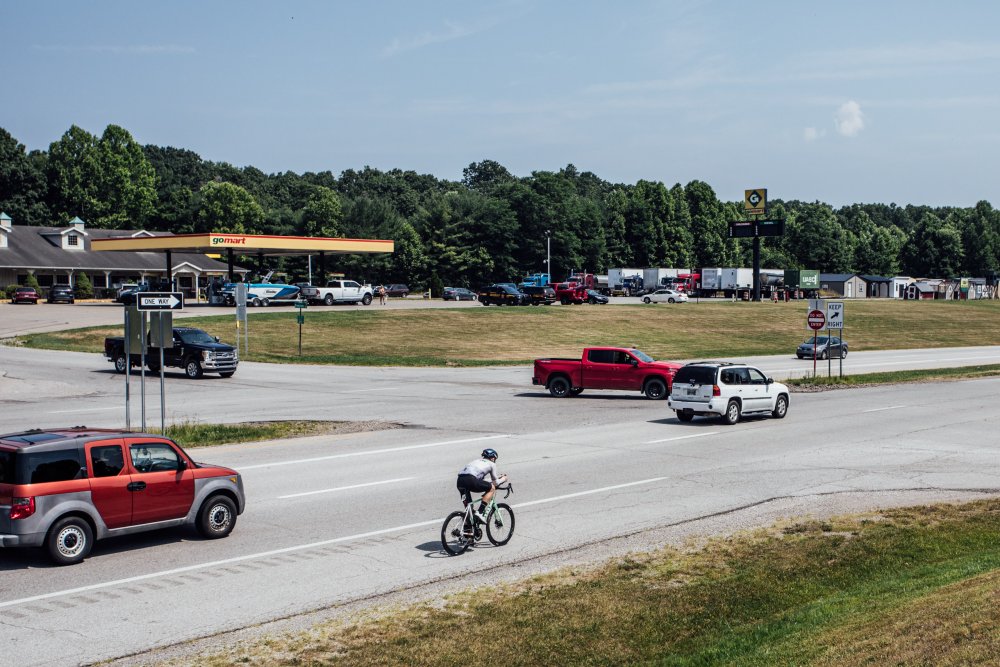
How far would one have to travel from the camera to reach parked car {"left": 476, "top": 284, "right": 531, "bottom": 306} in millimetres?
85938

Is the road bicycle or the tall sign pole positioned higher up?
the tall sign pole

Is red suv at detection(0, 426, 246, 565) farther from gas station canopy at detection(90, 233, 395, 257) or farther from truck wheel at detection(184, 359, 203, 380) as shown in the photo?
gas station canopy at detection(90, 233, 395, 257)

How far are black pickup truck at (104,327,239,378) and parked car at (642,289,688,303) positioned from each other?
6506 centimetres

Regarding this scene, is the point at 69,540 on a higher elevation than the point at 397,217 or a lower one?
lower

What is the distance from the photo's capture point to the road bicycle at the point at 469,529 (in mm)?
14359

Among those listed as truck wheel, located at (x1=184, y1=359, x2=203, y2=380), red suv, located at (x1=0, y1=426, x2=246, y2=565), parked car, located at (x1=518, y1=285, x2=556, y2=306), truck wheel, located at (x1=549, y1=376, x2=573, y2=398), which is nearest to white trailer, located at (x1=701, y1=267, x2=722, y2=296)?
parked car, located at (x1=518, y1=285, x2=556, y2=306)

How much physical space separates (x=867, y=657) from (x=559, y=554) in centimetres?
635

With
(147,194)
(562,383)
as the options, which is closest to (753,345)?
(562,383)

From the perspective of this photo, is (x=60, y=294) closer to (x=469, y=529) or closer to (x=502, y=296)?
(x=502, y=296)

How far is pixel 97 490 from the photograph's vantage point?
13.6m

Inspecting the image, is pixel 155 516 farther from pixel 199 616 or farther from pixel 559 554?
pixel 559 554

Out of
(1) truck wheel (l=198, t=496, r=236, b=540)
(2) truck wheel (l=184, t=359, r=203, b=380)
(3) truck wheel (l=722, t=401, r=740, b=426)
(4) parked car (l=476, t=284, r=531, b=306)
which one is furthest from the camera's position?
(4) parked car (l=476, t=284, r=531, b=306)

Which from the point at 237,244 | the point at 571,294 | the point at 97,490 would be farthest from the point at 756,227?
the point at 97,490

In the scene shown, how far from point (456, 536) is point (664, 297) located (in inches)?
3547
